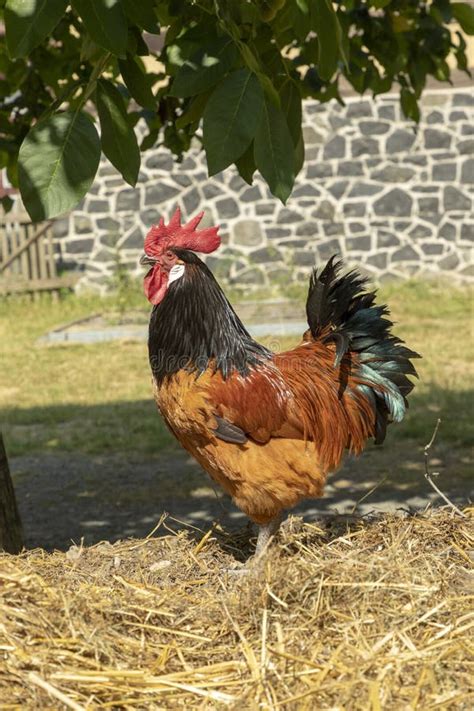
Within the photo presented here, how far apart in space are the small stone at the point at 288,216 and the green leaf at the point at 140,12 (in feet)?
40.6

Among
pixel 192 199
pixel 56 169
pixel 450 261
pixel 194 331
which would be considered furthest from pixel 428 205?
pixel 56 169

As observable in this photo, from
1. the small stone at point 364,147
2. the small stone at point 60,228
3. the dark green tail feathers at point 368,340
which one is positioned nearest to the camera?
the dark green tail feathers at point 368,340

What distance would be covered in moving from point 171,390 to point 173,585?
28.8 inches

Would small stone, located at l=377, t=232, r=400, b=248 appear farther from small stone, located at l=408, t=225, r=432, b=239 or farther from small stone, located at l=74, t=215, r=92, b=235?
small stone, located at l=74, t=215, r=92, b=235

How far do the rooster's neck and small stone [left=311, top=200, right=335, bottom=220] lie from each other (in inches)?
433

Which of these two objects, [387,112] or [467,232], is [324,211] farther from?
[467,232]

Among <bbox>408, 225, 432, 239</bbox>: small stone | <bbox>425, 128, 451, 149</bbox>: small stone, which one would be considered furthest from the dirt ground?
<bbox>425, 128, 451, 149</bbox>: small stone

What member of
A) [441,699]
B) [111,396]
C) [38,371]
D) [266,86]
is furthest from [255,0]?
[38,371]

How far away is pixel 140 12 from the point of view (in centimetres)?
239

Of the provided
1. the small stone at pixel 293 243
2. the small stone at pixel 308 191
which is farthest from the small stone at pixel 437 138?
the small stone at pixel 293 243

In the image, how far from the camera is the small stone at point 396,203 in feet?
47.8

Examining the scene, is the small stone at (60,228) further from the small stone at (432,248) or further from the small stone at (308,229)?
the small stone at (432,248)

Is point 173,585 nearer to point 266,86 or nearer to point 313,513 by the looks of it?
point 266,86

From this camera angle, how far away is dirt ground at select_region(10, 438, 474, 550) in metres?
6.36
